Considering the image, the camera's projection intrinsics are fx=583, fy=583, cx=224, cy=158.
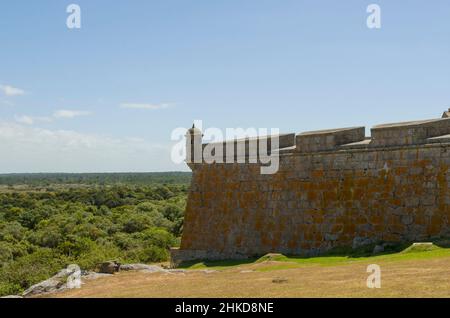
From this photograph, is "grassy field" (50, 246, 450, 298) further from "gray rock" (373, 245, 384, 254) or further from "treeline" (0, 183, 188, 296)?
"treeline" (0, 183, 188, 296)

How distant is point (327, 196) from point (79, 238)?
59.2ft

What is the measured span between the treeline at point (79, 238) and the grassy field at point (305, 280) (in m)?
7.97

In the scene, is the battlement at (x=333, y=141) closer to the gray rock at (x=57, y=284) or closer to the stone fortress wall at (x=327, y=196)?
the stone fortress wall at (x=327, y=196)

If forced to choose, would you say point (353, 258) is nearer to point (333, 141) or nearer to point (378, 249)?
point (378, 249)

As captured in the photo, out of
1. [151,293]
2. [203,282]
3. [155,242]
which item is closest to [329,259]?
[203,282]

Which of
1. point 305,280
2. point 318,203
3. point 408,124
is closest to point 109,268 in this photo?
point 318,203

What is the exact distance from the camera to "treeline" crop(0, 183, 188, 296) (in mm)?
23688

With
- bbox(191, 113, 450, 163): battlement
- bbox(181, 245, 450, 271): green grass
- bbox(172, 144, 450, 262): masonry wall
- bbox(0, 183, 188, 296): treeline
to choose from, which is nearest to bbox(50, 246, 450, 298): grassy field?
bbox(181, 245, 450, 271): green grass

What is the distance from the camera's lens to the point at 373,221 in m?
16.9


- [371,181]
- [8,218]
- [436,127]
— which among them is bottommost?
[8,218]

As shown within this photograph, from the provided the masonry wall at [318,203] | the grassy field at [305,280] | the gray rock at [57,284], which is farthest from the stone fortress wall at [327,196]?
the gray rock at [57,284]

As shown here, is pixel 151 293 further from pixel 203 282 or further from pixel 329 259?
pixel 329 259

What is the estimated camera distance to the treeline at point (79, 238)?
77.7ft
